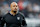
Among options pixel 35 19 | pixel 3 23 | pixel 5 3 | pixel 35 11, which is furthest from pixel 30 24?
pixel 3 23

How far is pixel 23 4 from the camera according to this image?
669 cm

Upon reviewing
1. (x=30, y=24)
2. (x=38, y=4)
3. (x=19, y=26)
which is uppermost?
(x=38, y=4)

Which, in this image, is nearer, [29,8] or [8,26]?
[8,26]

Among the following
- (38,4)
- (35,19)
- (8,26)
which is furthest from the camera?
(38,4)

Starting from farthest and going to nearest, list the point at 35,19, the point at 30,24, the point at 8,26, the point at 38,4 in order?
the point at 38,4
the point at 35,19
the point at 30,24
the point at 8,26

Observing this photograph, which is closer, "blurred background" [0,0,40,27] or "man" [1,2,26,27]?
"man" [1,2,26,27]

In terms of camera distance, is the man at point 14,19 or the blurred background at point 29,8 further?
the blurred background at point 29,8

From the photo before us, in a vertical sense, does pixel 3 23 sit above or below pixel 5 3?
below

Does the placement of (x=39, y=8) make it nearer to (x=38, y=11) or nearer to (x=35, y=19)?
(x=38, y=11)

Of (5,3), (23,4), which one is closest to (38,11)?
(23,4)

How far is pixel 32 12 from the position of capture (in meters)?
6.64

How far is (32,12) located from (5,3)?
1363 mm

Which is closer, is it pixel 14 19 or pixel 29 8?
pixel 14 19

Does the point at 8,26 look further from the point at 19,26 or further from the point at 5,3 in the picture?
the point at 5,3
